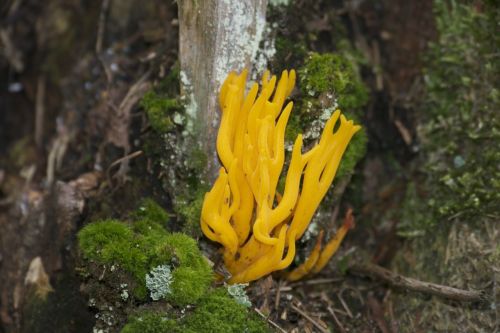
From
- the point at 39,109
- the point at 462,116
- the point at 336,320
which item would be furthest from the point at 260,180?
the point at 39,109

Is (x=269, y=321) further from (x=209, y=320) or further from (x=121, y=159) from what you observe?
(x=121, y=159)

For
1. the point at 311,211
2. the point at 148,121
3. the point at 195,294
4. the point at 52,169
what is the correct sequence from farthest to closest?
the point at 52,169
the point at 148,121
the point at 311,211
the point at 195,294

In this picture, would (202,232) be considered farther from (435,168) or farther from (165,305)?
(435,168)

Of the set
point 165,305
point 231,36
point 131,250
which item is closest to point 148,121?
point 231,36

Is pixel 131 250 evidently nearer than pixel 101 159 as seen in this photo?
Yes

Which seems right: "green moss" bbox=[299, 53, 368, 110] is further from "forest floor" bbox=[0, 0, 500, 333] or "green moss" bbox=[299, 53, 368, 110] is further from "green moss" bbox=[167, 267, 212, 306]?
"green moss" bbox=[167, 267, 212, 306]

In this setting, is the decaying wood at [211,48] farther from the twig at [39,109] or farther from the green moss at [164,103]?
the twig at [39,109]

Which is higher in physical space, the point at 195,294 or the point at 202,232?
the point at 202,232

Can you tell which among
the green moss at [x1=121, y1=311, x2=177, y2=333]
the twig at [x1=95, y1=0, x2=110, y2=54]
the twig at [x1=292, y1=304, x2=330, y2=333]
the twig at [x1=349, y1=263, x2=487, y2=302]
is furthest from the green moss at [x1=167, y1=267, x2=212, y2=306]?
the twig at [x1=95, y1=0, x2=110, y2=54]
